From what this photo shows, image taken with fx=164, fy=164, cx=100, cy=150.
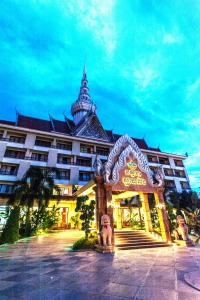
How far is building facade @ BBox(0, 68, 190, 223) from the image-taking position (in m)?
22.8

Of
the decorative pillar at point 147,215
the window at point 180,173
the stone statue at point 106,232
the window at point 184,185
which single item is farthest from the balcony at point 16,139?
the window at point 184,185

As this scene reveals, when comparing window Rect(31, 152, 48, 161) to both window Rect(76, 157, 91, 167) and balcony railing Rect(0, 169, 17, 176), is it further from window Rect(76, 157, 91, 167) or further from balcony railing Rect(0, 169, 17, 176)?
window Rect(76, 157, 91, 167)

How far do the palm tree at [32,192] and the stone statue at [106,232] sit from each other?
8.75 metres

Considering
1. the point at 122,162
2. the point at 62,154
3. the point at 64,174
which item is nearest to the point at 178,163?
the point at 64,174

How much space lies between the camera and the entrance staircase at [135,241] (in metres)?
9.34

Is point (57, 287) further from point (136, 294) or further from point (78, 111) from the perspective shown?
point (78, 111)

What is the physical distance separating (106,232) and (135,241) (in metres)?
2.67

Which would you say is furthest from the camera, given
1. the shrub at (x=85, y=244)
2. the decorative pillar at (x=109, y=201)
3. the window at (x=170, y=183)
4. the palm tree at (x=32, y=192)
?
the window at (x=170, y=183)

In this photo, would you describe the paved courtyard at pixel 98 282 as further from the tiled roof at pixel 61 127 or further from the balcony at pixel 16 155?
the tiled roof at pixel 61 127

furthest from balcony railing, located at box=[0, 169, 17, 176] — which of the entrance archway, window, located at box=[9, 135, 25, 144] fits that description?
the entrance archway

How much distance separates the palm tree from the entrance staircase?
8182 mm

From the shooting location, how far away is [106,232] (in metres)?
8.59

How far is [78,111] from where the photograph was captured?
121ft

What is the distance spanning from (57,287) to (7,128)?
24.8 meters
